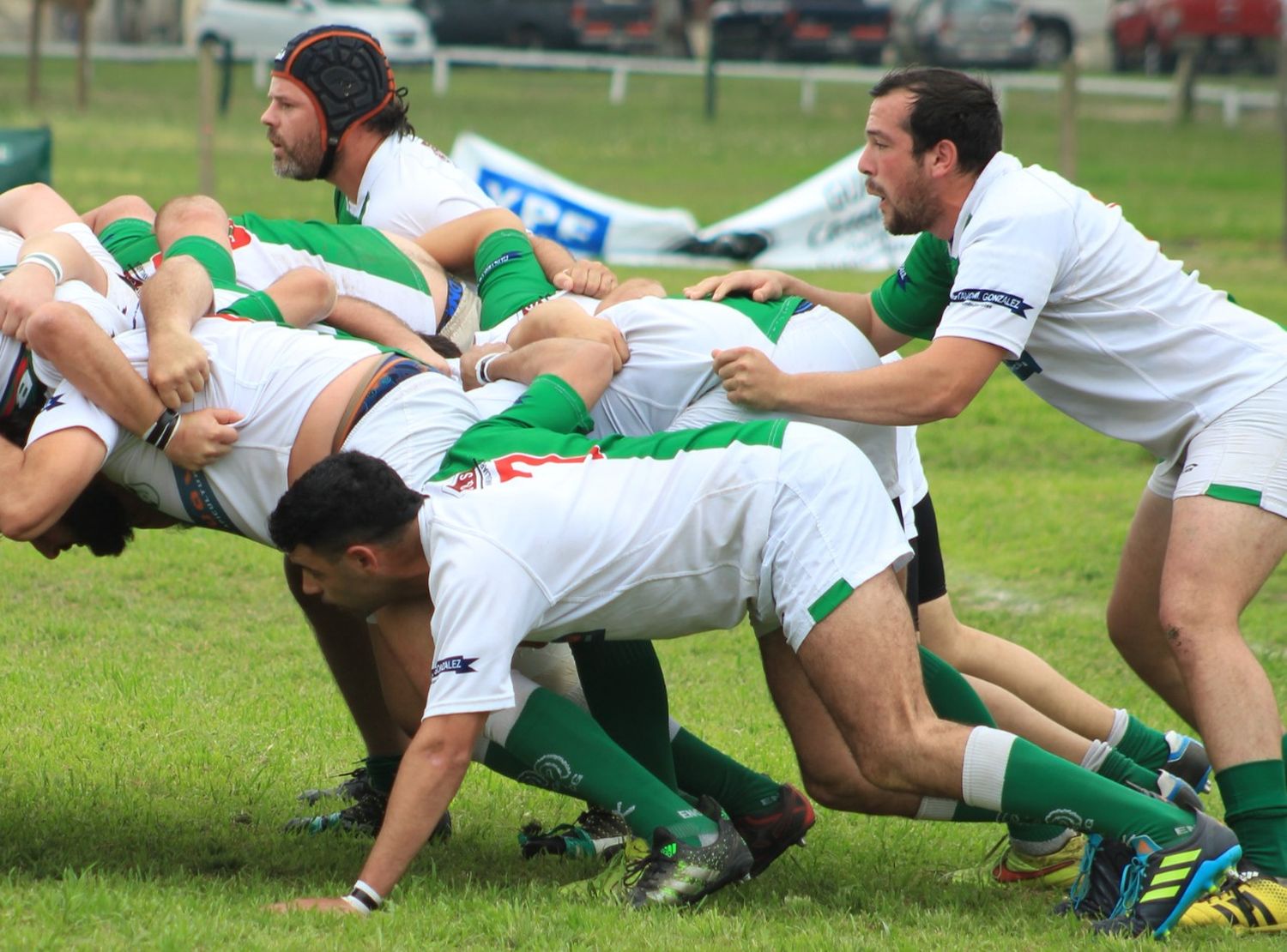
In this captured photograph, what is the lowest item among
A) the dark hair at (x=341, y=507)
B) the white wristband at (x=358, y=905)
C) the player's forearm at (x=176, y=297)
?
the white wristband at (x=358, y=905)

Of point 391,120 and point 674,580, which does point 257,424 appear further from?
point 391,120

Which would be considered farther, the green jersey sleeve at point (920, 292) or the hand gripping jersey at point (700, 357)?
the green jersey sleeve at point (920, 292)

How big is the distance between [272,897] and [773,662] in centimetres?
131

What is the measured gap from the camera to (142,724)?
5.57 metres

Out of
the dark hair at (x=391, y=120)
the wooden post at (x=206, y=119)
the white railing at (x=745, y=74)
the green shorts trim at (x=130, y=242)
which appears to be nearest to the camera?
the green shorts trim at (x=130, y=242)

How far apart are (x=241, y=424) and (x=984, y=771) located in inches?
74.7

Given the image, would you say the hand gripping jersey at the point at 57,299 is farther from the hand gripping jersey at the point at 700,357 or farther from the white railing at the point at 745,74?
the white railing at the point at 745,74

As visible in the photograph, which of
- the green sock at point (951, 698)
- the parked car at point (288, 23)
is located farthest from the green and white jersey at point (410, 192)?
the parked car at point (288, 23)

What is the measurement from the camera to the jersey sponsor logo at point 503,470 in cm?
395

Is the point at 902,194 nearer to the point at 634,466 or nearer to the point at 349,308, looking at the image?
the point at 634,466

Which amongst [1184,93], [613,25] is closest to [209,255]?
[1184,93]

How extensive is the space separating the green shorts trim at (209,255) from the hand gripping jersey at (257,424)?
404 mm

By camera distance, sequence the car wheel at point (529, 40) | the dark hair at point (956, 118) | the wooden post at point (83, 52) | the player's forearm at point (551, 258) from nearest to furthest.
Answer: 1. the dark hair at point (956, 118)
2. the player's forearm at point (551, 258)
3. the wooden post at point (83, 52)
4. the car wheel at point (529, 40)

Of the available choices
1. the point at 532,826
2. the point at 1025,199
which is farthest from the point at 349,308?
the point at 1025,199
